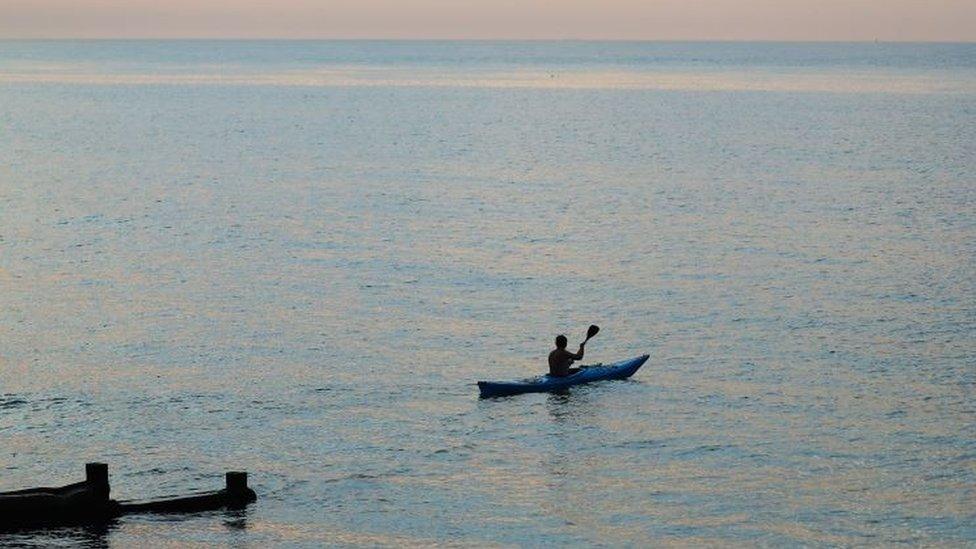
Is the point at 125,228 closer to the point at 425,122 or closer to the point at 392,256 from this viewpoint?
the point at 392,256

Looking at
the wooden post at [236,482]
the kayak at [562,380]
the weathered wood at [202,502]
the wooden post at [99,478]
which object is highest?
the kayak at [562,380]

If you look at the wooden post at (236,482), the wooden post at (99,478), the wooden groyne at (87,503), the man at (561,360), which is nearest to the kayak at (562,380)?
the man at (561,360)

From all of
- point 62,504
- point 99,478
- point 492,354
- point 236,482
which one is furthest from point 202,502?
point 492,354

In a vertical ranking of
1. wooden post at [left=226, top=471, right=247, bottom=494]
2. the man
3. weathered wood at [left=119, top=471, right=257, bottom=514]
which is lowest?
weathered wood at [left=119, top=471, right=257, bottom=514]

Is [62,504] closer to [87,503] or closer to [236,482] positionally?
[87,503]

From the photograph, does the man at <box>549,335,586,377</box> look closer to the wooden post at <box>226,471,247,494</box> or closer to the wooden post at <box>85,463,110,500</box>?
the wooden post at <box>226,471,247,494</box>

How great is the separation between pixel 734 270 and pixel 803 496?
24.3 meters

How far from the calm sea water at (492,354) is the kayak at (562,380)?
290 millimetres

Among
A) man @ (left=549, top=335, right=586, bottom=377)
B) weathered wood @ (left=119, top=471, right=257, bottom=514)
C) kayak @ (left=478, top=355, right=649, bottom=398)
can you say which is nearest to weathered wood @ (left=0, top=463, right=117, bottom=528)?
weathered wood @ (left=119, top=471, right=257, bottom=514)

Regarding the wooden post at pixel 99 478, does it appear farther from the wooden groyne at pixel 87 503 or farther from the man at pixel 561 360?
the man at pixel 561 360

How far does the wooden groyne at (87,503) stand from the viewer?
2273 cm

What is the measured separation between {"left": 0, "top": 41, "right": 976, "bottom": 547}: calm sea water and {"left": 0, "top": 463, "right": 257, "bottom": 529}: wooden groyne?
29 centimetres

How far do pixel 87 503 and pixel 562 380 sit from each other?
1302cm

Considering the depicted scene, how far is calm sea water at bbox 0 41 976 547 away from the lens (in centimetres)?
2594
